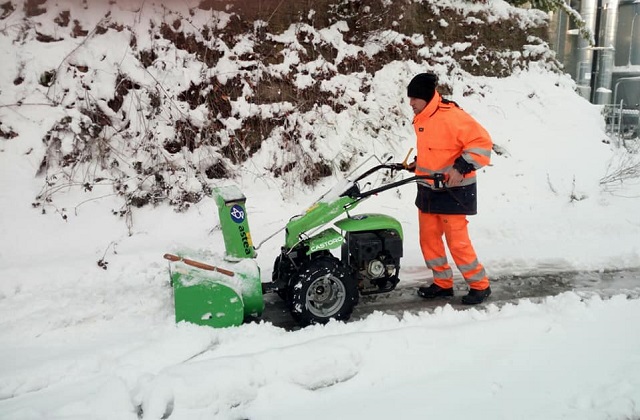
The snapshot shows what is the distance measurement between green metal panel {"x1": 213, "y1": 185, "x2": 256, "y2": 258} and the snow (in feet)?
2.09

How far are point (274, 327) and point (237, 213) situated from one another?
36.0 inches

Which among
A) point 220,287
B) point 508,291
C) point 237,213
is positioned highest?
point 237,213

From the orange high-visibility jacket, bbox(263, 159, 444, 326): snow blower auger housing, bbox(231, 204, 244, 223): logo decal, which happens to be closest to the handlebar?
bbox(263, 159, 444, 326): snow blower auger housing

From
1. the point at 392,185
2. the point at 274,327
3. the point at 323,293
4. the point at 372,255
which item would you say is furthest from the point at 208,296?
the point at 392,185

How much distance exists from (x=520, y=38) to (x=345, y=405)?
30.4ft

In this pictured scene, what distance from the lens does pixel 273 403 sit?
118 inches

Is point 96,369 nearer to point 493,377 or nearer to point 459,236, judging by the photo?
point 493,377

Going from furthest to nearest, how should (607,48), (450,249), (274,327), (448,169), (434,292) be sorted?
1. (607,48)
2. (434,292)
3. (450,249)
4. (448,169)
5. (274,327)

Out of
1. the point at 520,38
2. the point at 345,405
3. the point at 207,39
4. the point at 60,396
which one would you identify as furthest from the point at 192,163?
the point at 520,38

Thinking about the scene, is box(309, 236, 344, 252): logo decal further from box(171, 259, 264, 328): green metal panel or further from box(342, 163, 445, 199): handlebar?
box(171, 259, 264, 328): green metal panel

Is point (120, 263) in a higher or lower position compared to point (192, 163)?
lower

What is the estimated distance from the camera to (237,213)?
4027 millimetres

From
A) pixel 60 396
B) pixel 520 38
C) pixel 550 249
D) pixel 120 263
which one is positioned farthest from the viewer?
pixel 520 38

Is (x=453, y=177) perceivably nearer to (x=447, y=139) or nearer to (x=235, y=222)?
(x=447, y=139)
